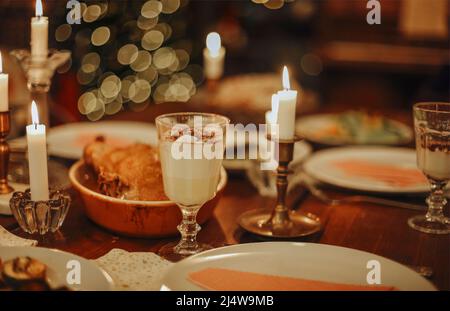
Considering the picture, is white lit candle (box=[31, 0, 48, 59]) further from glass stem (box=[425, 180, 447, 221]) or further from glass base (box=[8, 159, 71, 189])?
glass stem (box=[425, 180, 447, 221])

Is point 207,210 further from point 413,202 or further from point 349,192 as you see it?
point 413,202

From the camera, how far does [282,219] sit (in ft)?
4.28

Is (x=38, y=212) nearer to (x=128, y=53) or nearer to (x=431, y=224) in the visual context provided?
(x=431, y=224)

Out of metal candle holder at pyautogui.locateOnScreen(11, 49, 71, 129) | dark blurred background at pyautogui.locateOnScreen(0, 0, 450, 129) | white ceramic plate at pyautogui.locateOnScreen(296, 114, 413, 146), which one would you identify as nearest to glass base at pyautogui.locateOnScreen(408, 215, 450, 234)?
white ceramic plate at pyautogui.locateOnScreen(296, 114, 413, 146)

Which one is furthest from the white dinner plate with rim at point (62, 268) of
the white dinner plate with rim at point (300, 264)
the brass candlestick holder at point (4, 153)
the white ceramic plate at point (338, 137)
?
the white ceramic plate at point (338, 137)

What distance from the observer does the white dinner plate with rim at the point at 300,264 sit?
0.99 m

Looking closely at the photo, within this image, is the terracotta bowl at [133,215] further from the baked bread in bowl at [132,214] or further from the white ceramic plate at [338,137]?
the white ceramic plate at [338,137]

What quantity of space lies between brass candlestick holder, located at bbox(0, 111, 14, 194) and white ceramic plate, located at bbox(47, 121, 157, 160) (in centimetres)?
35

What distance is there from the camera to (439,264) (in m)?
1.15

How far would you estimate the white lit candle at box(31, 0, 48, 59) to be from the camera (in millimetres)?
1448

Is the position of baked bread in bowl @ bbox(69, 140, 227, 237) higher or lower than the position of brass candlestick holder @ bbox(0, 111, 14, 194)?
lower

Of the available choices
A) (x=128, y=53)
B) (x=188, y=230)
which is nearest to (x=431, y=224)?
(x=188, y=230)

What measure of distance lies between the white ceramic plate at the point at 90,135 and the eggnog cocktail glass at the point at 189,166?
Answer: 69 cm

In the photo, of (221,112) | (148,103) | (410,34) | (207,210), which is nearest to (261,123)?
(221,112)
